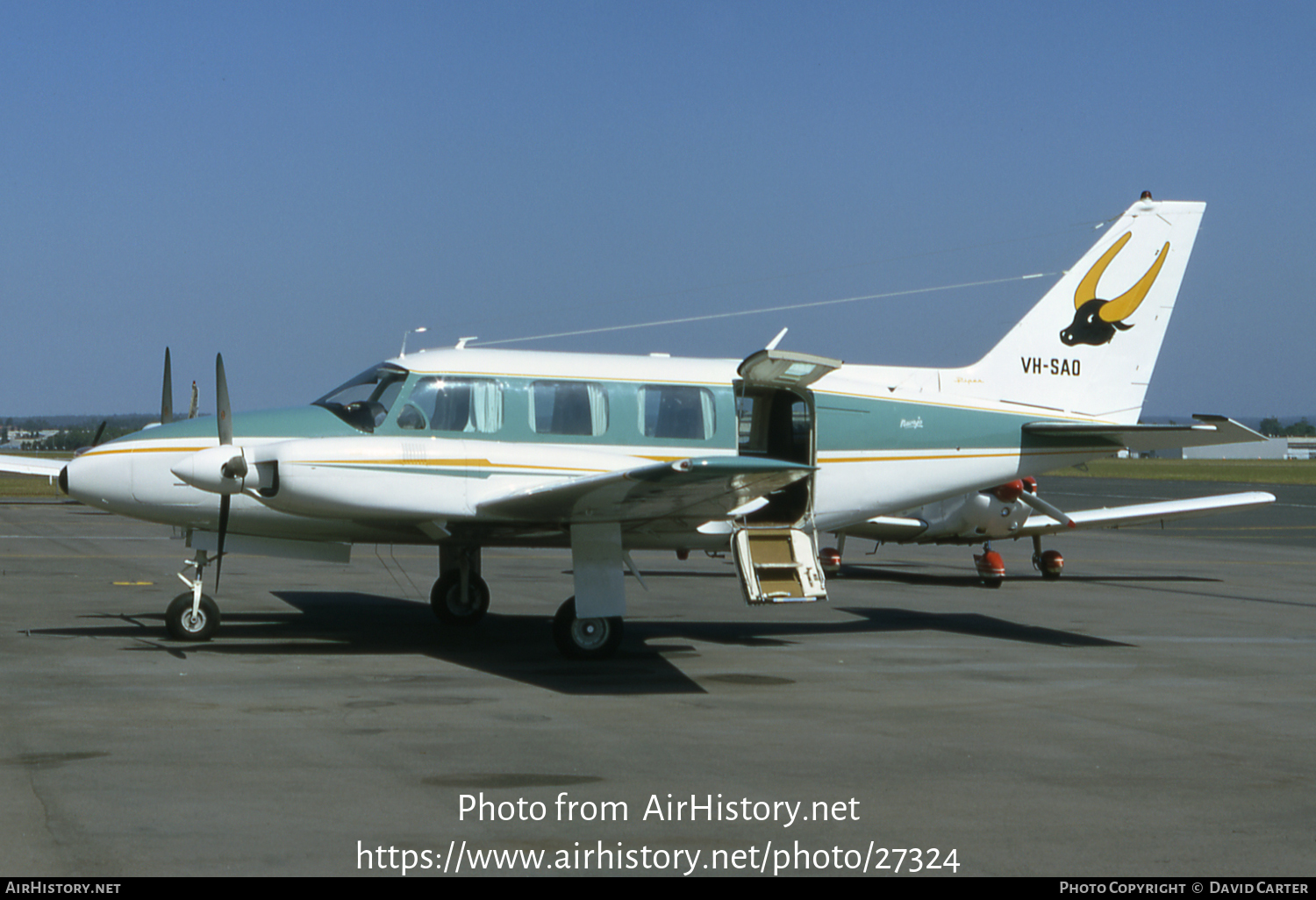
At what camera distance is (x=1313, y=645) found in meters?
13.4

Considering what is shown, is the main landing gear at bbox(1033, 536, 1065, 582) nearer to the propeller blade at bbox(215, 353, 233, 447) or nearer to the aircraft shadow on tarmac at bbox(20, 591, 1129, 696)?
the aircraft shadow on tarmac at bbox(20, 591, 1129, 696)

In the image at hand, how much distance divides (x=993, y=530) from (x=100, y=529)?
2123 cm

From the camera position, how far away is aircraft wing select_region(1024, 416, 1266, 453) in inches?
523

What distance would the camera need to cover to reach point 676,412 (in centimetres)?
1271

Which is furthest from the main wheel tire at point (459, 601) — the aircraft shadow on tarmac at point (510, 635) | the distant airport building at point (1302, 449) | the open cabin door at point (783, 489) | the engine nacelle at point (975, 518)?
the distant airport building at point (1302, 449)

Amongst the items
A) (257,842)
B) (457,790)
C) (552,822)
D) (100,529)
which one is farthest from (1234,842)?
(100,529)

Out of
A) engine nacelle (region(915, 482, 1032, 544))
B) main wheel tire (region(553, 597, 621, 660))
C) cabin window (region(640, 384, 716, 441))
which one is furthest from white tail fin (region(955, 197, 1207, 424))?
main wheel tire (region(553, 597, 621, 660))

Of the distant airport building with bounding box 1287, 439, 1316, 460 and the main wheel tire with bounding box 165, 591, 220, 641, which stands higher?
the main wheel tire with bounding box 165, 591, 220, 641

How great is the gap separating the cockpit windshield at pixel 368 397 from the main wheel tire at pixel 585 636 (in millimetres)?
2629

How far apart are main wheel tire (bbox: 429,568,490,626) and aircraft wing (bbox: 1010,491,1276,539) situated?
9731 millimetres

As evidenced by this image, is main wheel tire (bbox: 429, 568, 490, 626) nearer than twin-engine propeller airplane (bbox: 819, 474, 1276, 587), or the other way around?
main wheel tire (bbox: 429, 568, 490, 626)

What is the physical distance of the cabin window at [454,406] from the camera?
11898mm

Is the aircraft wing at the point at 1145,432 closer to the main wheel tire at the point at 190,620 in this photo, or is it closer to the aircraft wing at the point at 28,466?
the main wheel tire at the point at 190,620

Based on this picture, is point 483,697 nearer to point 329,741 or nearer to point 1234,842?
point 329,741
